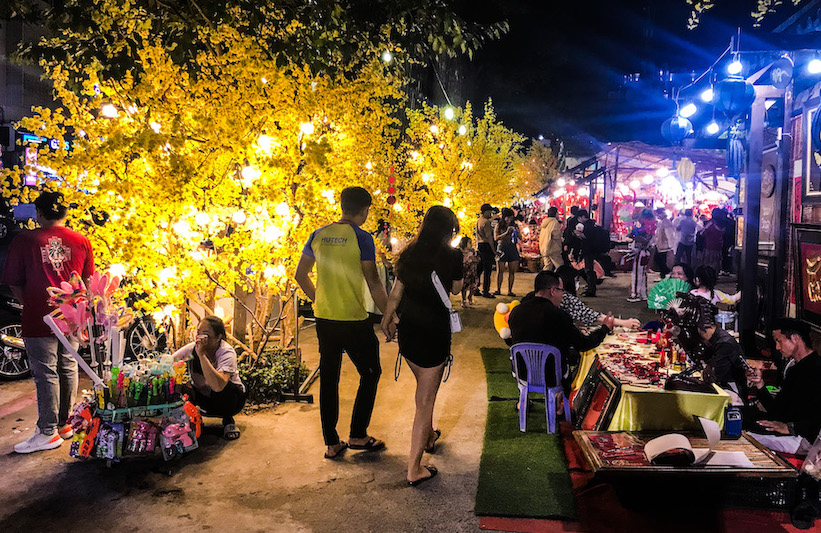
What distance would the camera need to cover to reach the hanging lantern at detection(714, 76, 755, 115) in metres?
7.91

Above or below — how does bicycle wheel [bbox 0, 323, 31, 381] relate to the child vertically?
below

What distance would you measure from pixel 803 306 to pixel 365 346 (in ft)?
19.0

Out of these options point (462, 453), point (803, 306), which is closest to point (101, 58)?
point (462, 453)

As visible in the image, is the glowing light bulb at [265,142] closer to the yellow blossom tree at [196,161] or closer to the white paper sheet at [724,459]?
the yellow blossom tree at [196,161]

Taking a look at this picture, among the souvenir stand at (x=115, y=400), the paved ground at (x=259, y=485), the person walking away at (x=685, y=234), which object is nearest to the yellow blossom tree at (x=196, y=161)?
the souvenir stand at (x=115, y=400)

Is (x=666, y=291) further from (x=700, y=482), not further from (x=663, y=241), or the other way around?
(x=663, y=241)

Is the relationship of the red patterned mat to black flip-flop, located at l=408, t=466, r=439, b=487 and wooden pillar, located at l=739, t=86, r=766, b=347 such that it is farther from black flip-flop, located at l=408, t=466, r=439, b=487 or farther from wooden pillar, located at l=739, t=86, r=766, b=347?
wooden pillar, located at l=739, t=86, r=766, b=347

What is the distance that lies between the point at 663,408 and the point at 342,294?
273 cm

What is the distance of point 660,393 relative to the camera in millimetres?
4938

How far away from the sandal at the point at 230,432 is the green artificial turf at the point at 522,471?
7.35 feet

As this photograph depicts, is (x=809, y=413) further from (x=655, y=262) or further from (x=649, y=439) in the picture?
(x=655, y=262)

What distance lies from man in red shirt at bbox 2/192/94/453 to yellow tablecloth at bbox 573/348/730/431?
4.74 meters

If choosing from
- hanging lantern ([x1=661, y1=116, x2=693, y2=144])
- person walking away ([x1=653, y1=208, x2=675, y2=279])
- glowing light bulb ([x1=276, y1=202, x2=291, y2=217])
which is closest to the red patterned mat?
glowing light bulb ([x1=276, y1=202, x2=291, y2=217])

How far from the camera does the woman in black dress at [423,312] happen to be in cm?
460
